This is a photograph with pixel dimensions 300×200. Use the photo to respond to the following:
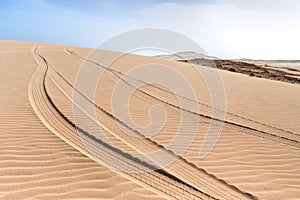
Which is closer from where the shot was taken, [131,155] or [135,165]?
[135,165]

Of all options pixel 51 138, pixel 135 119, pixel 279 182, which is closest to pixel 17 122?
pixel 51 138

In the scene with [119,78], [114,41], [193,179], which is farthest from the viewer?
[119,78]

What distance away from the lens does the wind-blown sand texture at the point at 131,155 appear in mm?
3492

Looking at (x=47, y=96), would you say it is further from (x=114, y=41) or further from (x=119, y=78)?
(x=119, y=78)

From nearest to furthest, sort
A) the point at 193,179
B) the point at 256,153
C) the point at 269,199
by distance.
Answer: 1. the point at 269,199
2. the point at 193,179
3. the point at 256,153

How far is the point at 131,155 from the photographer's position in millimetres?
4367

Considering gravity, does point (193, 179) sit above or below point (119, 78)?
below

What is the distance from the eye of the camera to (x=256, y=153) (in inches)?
197

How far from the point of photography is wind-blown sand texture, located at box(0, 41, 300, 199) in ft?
11.5

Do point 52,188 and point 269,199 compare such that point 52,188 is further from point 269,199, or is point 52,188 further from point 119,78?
point 119,78

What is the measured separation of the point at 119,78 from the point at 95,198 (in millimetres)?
7817

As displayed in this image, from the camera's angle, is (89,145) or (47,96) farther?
(47,96)

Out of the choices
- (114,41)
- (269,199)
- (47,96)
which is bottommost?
(269,199)

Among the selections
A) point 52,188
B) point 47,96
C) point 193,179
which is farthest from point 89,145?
point 47,96
